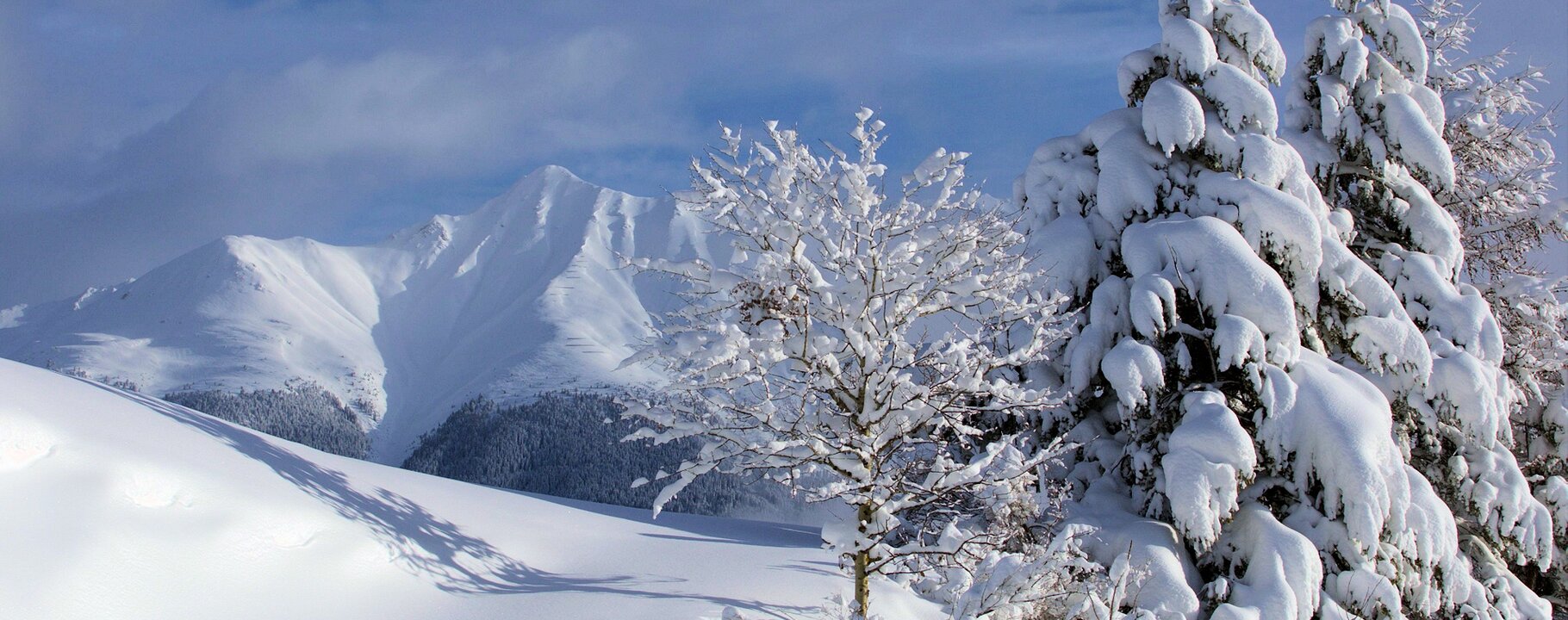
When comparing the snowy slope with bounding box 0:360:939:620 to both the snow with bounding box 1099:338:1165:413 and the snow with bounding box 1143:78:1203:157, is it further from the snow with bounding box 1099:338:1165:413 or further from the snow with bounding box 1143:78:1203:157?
the snow with bounding box 1143:78:1203:157

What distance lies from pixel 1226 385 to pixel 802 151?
Answer: 5125 millimetres

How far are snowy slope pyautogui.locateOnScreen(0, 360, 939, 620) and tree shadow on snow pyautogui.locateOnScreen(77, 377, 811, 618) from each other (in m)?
0.02

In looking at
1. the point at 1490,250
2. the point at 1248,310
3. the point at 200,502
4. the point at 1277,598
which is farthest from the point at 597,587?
the point at 1490,250

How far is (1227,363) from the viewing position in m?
8.85

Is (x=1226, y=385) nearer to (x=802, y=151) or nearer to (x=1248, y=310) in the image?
(x=1248, y=310)

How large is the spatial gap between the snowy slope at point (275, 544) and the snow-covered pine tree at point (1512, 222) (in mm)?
9756

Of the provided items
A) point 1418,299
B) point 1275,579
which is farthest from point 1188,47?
point 1275,579

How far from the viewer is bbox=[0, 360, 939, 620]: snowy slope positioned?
5.46 meters

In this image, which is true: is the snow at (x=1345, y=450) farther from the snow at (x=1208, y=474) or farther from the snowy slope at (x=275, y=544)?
the snowy slope at (x=275, y=544)

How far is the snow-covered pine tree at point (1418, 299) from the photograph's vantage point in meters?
9.93

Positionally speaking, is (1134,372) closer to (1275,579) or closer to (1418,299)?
(1275,579)

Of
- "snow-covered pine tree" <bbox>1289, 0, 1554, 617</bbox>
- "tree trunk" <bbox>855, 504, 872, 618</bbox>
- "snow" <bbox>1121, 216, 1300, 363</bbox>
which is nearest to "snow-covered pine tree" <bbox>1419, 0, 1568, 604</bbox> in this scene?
"snow-covered pine tree" <bbox>1289, 0, 1554, 617</bbox>

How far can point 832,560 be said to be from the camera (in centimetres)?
1050

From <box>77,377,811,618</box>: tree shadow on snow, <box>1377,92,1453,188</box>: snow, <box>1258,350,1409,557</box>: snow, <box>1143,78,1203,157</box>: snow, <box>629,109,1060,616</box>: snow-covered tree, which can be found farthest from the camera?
<box>1377,92,1453,188</box>: snow
